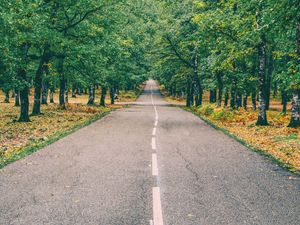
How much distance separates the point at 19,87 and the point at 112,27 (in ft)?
32.4

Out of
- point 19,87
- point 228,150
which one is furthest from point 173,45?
point 228,150

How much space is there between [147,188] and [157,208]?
1.27 meters

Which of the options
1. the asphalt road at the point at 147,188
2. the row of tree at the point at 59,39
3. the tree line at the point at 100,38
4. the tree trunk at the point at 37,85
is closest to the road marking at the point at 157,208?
the asphalt road at the point at 147,188

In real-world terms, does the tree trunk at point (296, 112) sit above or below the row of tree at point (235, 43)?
below

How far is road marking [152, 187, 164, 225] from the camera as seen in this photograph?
216 inches

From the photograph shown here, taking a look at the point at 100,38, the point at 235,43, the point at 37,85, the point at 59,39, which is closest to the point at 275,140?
the point at 235,43

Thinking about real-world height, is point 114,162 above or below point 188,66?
below

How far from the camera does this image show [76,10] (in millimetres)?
22188

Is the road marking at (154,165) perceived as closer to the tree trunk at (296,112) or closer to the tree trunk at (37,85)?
the tree trunk at (296,112)

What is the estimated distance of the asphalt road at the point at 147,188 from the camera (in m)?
5.71

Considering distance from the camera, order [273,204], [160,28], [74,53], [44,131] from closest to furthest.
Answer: [273,204]
[44,131]
[74,53]
[160,28]

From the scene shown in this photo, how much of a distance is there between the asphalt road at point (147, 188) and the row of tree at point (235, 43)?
403cm

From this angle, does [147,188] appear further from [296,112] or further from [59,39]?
[59,39]

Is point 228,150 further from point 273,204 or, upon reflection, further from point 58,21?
point 58,21
